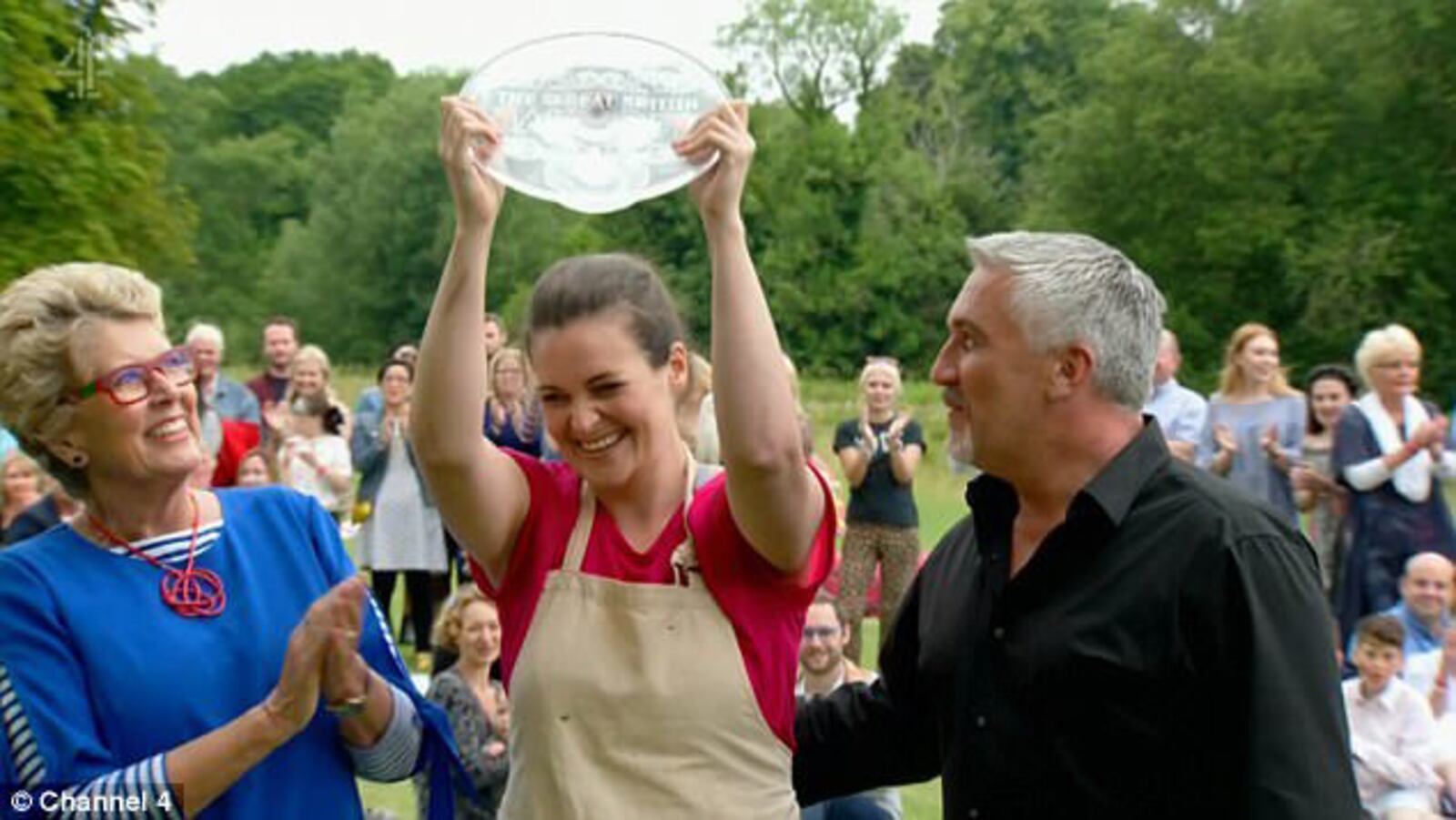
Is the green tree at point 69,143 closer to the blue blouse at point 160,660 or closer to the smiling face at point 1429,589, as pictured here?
the blue blouse at point 160,660

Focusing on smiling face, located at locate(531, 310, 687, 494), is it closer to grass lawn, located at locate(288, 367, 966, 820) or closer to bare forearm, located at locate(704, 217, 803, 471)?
bare forearm, located at locate(704, 217, 803, 471)

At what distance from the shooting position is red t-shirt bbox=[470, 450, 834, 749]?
271cm

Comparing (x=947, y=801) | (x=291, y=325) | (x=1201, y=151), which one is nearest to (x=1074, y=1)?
(x=1201, y=151)

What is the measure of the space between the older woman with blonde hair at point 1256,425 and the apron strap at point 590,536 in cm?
747

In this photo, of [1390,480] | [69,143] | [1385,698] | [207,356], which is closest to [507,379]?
[207,356]

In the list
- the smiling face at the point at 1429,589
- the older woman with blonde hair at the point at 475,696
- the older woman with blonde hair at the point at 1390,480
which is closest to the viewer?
the older woman with blonde hair at the point at 475,696

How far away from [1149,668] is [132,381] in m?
1.68

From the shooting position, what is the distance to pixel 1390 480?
30.2 feet

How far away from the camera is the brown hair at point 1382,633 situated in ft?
22.7

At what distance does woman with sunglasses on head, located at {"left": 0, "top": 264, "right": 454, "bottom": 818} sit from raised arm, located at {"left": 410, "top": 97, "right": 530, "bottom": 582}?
269mm

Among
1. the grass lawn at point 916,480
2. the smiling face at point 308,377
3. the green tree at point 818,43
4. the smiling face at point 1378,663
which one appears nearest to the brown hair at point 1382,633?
the smiling face at point 1378,663

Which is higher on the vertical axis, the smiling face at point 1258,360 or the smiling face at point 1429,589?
the smiling face at point 1258,360

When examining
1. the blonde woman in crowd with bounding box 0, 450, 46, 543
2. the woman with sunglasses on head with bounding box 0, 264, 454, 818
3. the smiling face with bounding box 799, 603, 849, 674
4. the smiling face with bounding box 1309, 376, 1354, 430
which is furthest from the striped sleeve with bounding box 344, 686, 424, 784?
the smiling face with bounding box 1309, 376, 1354, 430

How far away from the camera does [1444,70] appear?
39281 mm
